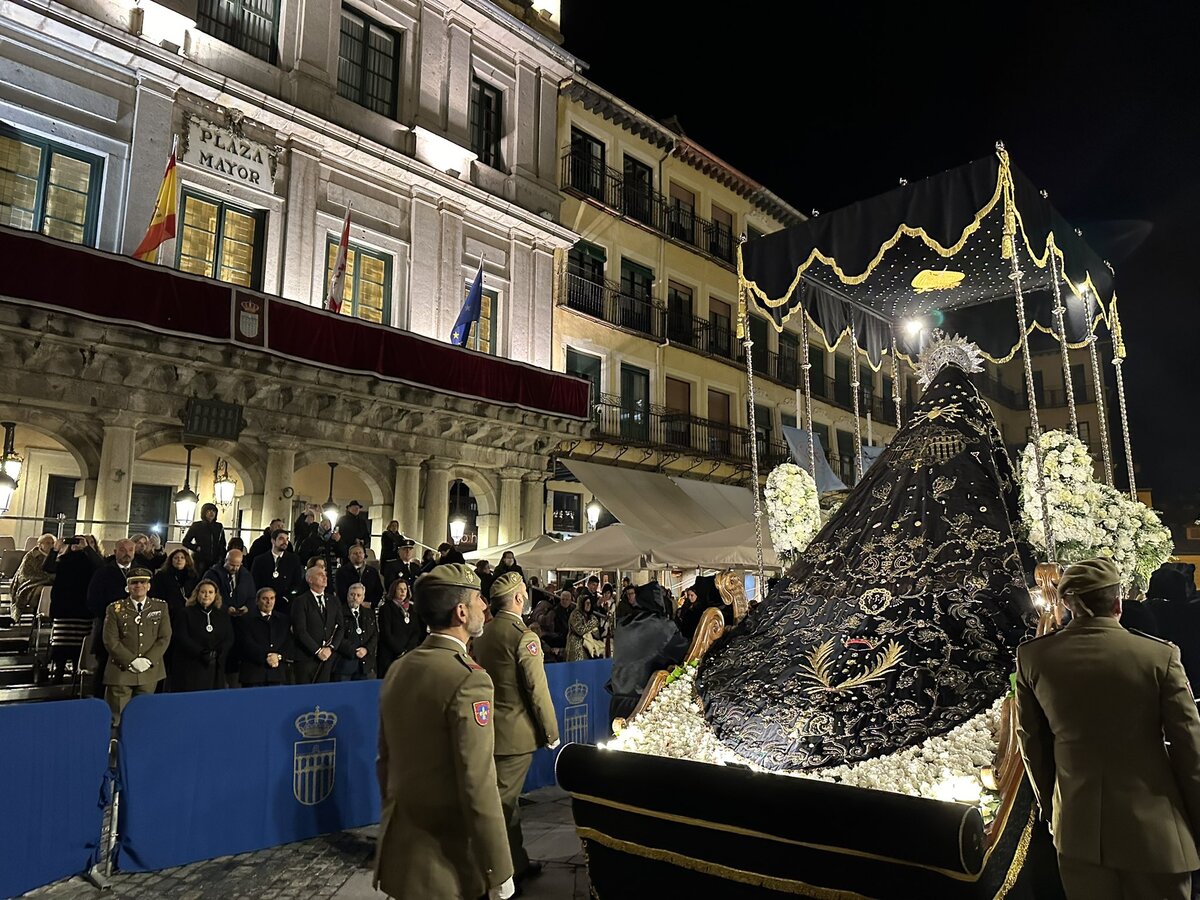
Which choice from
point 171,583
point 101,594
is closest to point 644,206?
point 171,583

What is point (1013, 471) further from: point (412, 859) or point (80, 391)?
point (80, 391)

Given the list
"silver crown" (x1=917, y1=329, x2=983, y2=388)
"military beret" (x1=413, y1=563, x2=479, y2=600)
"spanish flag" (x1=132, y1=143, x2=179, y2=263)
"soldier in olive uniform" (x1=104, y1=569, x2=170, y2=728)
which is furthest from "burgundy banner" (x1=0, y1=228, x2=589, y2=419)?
"military beret" (x1=413, y1=563, x2=479, y2=600)

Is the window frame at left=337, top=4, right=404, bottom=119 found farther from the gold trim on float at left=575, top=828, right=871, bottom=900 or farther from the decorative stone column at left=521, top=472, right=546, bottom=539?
the gold trim on float at left=575, top=828, right=871, bottom=900

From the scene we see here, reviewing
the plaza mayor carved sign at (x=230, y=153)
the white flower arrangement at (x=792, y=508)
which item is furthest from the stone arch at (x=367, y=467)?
the white flower arrangement at (x=792, y=508)

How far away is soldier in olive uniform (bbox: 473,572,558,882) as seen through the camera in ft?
17.3

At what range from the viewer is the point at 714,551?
13.5 meters


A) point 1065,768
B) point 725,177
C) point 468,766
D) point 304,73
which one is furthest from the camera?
point 725,177

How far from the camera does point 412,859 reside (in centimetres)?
313

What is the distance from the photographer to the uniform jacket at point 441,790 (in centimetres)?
306

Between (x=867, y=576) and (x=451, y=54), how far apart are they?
1684cm

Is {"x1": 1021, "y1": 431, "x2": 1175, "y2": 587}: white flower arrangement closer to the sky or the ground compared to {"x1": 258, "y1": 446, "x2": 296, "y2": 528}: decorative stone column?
closer to the ground

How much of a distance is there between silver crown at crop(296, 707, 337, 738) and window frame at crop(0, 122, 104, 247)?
931 cm

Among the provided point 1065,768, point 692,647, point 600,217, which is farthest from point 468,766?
point 600,217

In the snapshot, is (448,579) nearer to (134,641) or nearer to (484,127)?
(134,641)
